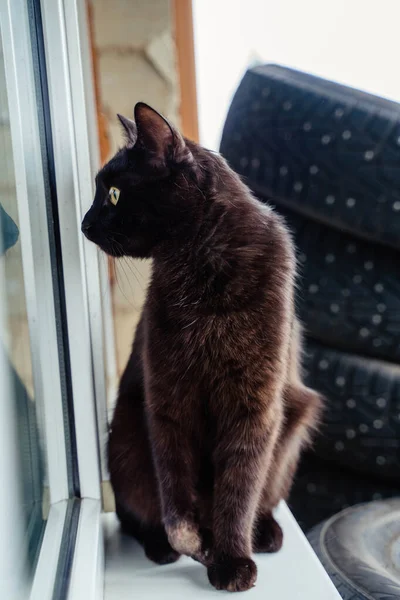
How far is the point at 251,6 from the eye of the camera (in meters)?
1.34

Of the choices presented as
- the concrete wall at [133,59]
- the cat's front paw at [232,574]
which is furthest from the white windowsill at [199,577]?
the concrete wall at [133,59]

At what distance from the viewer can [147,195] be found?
2.29 ft

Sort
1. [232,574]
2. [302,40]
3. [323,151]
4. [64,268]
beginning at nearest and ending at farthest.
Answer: [232,574], [64,268], [323,151], [302,40]

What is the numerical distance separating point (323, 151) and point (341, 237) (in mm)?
→ 163

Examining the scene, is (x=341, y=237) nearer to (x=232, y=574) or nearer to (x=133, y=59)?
(x=232, y=574)

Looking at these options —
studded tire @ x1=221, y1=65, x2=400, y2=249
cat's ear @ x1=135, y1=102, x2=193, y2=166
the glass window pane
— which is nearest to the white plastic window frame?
the glass window pane

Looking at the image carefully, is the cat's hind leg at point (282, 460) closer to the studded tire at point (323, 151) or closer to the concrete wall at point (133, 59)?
the studded tire at point (323, 151)

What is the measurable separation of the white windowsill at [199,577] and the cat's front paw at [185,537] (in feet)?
0.15

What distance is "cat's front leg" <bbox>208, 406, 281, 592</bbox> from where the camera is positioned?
67 centimetres

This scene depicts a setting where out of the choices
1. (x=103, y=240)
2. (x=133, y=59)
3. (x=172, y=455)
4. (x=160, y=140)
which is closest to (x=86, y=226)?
(x=103, y=240)

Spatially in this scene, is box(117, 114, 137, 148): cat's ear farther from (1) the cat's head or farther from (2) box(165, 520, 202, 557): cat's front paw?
(2) box(165, 520, 202, 557): cat's front paw

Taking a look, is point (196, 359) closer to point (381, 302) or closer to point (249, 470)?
point (249, 470)

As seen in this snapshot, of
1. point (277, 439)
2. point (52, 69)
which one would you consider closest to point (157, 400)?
point (277, 439)

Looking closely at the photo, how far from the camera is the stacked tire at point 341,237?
0.98 metres
